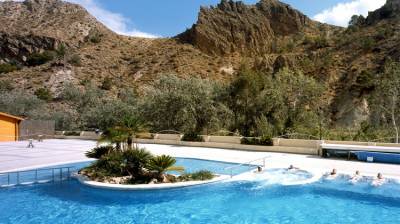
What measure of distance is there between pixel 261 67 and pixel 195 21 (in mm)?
22716

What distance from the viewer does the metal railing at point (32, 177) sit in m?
11.9

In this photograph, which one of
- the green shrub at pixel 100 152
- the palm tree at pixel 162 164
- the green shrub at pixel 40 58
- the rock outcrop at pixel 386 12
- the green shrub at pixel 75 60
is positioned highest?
the rock outcrop at pixel 386 12

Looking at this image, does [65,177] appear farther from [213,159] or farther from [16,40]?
[16,40]

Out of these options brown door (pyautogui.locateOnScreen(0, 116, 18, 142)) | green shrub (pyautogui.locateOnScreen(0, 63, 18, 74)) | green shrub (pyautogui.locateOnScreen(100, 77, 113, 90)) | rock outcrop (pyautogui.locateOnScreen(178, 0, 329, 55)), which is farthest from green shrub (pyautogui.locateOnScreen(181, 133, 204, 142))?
green shrub (pyautogui.locateOnScreen(0, 63, 18, 74))

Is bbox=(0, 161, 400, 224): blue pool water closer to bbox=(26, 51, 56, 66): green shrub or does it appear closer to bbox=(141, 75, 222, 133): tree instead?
bbox=(141, 75, 222, 133): tree

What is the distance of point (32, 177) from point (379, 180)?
11.9 metres

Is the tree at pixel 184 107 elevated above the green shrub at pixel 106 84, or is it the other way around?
the green shrub at pixel 106 84

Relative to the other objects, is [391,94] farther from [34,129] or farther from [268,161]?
[34,129]

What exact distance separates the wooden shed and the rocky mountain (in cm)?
1955

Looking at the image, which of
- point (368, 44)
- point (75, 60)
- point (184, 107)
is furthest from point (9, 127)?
point (368, 44)

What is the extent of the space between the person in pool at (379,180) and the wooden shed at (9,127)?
28.9 m

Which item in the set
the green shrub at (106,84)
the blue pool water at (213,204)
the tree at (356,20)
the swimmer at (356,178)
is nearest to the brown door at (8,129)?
the green shrub at (106,84)

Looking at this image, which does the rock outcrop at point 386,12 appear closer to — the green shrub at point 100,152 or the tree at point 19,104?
the tree at point 19,104

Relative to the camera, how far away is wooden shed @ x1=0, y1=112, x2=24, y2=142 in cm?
2972
